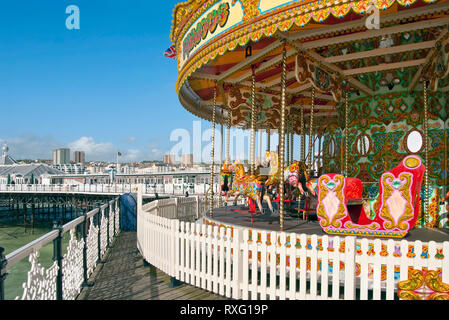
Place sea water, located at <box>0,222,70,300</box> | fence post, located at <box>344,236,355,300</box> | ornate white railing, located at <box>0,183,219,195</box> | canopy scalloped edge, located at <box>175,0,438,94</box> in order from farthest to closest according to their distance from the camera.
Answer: ornate white railing, located at <box>0,183,219,195</box> → sea water, located at <box>0,222,70,300</box> → canopy scalloped edge, located at <box>175,0,438,94</box> → fence post, located at <box>344,236,355,300</box>

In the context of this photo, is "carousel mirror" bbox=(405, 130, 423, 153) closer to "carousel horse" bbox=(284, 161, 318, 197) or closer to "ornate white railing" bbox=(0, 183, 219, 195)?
"carousel horse" bbox=(284, 161, 318, 197)

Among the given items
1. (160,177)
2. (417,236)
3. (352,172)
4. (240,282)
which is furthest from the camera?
(160,177)

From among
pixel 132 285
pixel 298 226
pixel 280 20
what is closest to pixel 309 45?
pixel 280 20

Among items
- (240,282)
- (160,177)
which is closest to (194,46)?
(240,282)

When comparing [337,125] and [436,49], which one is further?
[337,125]

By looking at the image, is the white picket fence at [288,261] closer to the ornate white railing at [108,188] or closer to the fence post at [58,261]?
the fence post at [58,261]

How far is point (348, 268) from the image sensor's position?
4348 millimetres

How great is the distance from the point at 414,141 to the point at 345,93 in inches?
85.7

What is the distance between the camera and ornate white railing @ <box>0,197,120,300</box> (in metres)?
3.46

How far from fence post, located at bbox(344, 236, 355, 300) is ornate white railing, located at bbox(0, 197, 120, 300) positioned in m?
3.69

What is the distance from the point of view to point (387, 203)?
573cm

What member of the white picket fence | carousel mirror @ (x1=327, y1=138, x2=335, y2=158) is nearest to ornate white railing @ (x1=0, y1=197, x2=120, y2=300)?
the white picket fence
